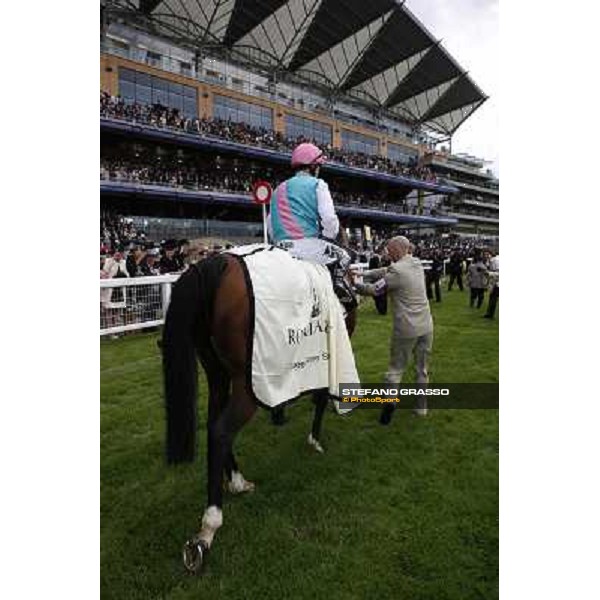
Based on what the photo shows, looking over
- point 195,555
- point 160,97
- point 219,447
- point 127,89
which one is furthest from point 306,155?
point 160,97

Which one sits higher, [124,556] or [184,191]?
[184,191]

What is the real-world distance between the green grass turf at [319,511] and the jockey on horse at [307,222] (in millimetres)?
1181

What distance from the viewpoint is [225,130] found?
74.9 ft

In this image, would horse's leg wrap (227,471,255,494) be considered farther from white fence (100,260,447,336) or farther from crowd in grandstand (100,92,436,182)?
crowd in grandstand (100,92,436,182)

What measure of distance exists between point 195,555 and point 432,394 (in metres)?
1.63

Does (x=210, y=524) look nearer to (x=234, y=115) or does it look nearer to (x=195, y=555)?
(x=195, y=555)

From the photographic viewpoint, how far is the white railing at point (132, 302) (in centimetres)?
610

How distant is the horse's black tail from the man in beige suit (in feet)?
5.40

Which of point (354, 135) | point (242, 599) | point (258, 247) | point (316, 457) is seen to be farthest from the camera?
point (354, 135)
